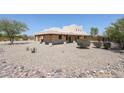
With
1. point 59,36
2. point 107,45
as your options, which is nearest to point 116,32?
point 107,45

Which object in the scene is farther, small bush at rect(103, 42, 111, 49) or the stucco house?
the stucco house

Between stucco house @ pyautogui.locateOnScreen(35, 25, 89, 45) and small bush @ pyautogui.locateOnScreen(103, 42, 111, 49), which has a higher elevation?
stucco house @ pyautogui.locateOnScreen(35, 25, 89, 45)

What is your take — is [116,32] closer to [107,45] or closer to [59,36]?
[107,45]

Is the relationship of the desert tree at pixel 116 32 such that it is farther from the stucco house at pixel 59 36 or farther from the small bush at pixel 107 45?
the stucco house at pixel 59 36

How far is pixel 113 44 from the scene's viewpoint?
18.1 metres

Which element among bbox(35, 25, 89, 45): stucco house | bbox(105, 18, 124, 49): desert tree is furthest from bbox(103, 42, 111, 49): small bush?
bbox(35, 25, 89, 45): stucco house

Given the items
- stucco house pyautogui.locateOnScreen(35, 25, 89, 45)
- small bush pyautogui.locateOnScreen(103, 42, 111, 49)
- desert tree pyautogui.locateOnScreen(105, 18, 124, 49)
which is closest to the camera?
desert tree pyautogui.locateOnScreen(105, 18, 124, 49)

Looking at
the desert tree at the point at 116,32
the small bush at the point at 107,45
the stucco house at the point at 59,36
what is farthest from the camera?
the stucco house at the point at 59,36

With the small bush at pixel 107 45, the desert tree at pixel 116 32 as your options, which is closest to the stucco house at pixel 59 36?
the small bush at pixel 107 45

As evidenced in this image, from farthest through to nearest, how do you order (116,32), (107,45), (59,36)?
(59,36) < (107,45) < (116,32)

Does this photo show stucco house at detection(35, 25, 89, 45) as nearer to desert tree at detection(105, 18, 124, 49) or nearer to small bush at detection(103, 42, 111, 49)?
small bush at detection(103, 42, 111, 49)
